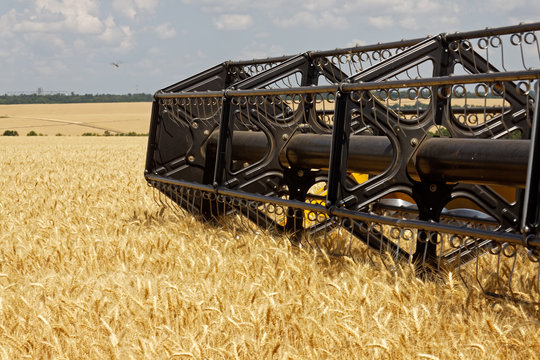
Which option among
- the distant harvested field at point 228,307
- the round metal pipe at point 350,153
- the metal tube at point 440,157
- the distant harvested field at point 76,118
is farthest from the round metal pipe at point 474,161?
the distant harvested field at point 76,118

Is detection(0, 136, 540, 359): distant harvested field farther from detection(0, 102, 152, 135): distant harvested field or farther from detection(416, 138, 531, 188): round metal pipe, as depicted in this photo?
detection(0, 102, 152, 135): distant harvested field

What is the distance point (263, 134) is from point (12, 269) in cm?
227

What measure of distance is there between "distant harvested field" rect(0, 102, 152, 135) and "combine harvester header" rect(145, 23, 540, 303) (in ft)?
137

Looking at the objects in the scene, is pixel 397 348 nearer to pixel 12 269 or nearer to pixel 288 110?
pixel 12 269

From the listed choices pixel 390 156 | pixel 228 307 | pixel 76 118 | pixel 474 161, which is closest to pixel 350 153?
pixel 390 156

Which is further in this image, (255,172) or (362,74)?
(255,172)

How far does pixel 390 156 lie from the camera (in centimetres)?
450

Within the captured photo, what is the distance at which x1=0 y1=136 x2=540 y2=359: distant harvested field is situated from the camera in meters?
2.75

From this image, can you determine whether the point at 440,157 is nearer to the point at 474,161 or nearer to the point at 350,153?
the point at 474,161

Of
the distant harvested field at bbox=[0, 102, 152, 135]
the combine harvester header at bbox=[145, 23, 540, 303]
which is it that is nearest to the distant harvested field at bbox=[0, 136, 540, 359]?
the combine harvester header at bbox=[145, 23, 540, 303]

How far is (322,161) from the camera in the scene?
4918 millimetres

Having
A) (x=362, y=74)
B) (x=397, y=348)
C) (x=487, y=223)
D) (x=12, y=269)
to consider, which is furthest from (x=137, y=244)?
(x=397, y=348)

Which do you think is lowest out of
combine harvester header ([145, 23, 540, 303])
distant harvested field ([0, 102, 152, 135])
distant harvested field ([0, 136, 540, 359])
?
distant harvested field ([0, 102, 152, 135])

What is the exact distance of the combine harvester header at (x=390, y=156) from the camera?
3.71m
